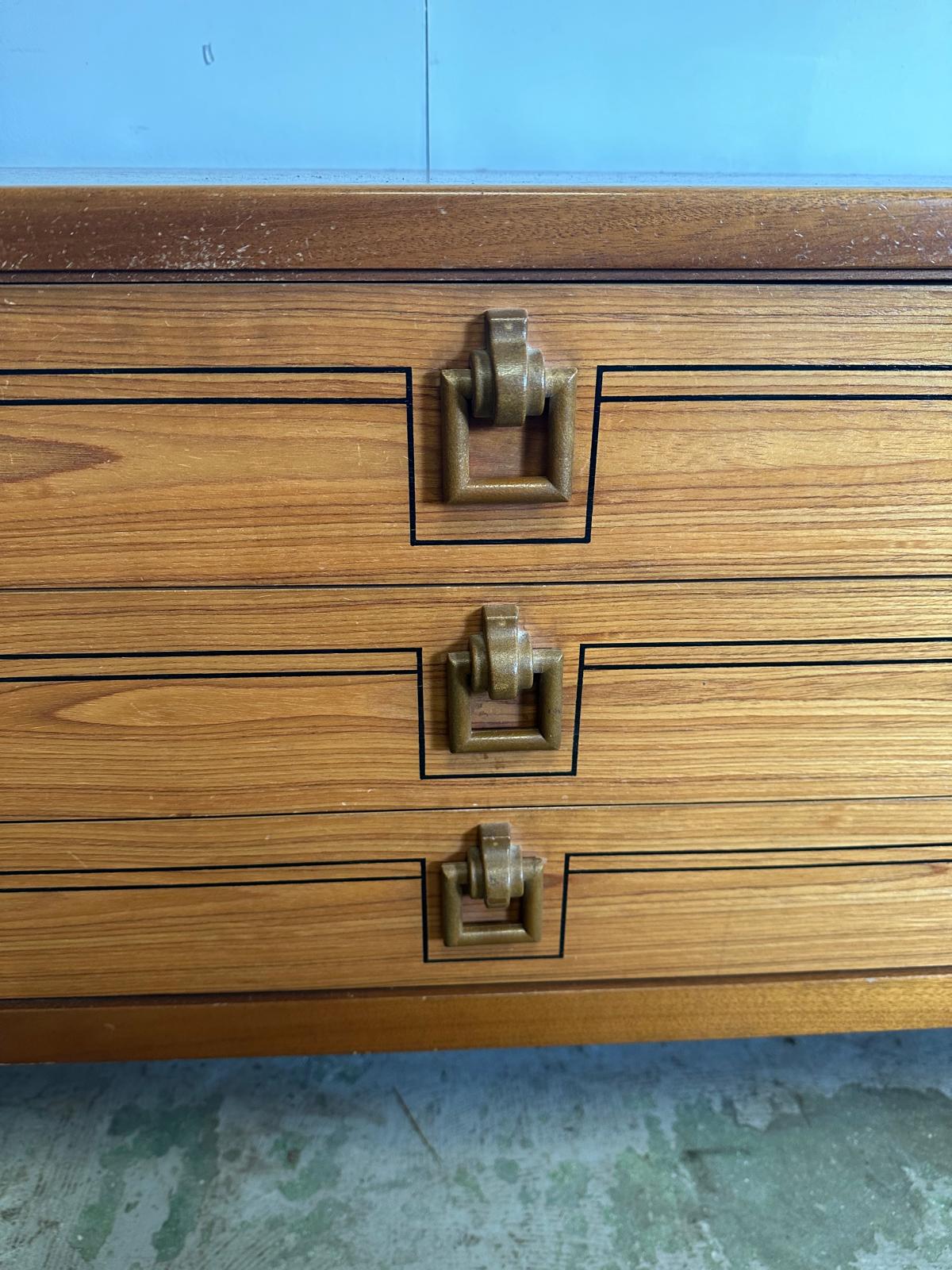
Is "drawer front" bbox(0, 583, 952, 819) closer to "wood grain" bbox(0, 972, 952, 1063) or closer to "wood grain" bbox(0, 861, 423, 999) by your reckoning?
"wood grain" bbox(0, 861, 423, 999)

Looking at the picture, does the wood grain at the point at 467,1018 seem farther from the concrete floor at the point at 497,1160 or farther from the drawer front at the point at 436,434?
the drawer front at the point at 436,434

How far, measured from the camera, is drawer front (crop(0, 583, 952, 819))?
610mm

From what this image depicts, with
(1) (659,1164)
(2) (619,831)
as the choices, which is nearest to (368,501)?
(2) (619,831)

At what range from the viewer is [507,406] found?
529mm

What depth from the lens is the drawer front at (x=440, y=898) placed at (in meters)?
0.68

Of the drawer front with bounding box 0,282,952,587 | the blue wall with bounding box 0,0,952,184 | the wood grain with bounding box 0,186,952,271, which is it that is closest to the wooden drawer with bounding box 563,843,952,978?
the drawer front with bounding box 0,282,952,587

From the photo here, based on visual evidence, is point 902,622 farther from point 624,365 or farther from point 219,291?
point 219,291

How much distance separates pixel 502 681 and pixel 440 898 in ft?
0.73

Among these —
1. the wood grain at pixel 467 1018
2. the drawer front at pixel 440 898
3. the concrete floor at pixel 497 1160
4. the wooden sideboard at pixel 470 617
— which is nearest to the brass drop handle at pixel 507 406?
the wooden sideboard at pixel 470 617

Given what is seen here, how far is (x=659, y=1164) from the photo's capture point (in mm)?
777

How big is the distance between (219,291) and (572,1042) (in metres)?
0.66

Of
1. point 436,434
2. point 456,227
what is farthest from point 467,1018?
point 456,227

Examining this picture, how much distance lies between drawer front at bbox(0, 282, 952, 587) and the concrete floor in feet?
1.79

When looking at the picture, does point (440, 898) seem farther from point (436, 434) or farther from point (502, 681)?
point (436, 434)
